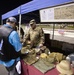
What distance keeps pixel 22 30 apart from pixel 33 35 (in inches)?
65.7

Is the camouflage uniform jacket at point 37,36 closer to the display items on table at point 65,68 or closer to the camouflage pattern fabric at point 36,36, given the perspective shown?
the camouflage pattern fabric at point 36,36

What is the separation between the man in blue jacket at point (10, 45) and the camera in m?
3.17

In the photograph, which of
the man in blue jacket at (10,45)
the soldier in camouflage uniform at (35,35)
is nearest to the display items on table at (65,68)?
the man in blue jacket at (10,45)

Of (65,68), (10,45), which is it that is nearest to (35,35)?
(10,45)

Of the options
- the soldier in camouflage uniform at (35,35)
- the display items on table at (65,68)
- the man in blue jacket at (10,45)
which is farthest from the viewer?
the soldier in camouflage uniform at (35,35)

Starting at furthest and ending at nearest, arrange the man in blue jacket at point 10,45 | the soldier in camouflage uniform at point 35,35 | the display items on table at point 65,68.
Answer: the soldier in camouflage uniform at point 35,35, the man in blue jacket at point 10,45, the display items on table at point 65,68

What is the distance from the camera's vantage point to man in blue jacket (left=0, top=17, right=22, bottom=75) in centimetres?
317

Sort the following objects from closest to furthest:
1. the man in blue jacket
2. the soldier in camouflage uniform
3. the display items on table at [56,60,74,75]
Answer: the display items on table at [56,60,74,75], the man in blue jacket, the soldier in camouflage uniform

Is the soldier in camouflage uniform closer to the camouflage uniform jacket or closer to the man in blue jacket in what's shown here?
the camouflage uniform jacket

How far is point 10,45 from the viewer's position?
10.5 ft

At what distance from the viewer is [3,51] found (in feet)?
10.8

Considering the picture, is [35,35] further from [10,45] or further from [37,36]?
[10,45]

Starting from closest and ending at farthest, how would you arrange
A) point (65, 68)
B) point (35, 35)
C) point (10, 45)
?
point (65, 68) < point (10, 45) < point (35, 35)

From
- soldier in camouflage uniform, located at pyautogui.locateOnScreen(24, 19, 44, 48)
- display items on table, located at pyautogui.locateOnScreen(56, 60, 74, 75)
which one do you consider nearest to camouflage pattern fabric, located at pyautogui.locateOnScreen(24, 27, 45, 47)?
soldier in camouflage uniform, located at pyautogui.locateOnScreen(24, 19, 44, 48)
